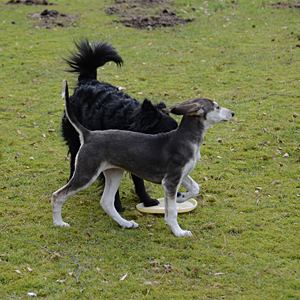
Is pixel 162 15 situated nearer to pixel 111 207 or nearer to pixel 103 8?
pixel 103 8

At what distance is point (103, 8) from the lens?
57.2 ft

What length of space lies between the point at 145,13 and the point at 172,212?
43.9 feet

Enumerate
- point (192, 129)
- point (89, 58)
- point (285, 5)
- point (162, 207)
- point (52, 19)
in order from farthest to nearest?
point (285, 5)
point (52, 19)
point (89, 58)
point (162, 207)
point (192, 129)

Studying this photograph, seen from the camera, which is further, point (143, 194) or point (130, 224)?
point (143, 194)

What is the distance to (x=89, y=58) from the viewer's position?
6.25 meters

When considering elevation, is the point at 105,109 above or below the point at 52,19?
above

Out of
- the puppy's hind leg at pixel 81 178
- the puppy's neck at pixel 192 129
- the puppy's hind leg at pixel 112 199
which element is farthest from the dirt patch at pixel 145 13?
the puppy's hind leg at pixel 81 178

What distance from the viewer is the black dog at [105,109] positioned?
210 inches

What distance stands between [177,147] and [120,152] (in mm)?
679

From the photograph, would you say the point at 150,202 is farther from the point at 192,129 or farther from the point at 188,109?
the point at 188,109

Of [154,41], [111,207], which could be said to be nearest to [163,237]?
[111,207]

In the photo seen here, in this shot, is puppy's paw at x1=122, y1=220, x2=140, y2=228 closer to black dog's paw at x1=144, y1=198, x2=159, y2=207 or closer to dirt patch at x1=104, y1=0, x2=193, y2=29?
black dog's paw at x1=144, y1=198, x2=159, y2=207

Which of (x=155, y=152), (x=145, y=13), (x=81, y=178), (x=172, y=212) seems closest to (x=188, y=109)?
(x=155, y=152)

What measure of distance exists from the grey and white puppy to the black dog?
437 millimetres
